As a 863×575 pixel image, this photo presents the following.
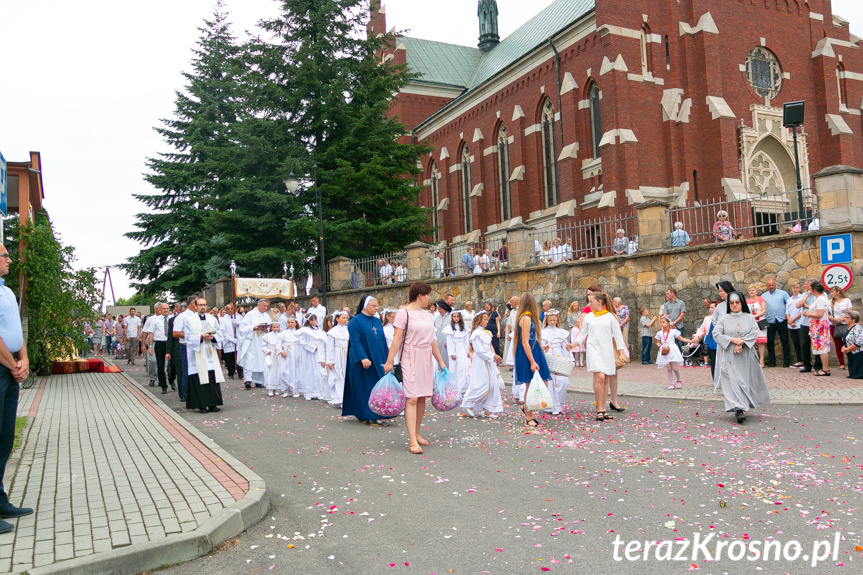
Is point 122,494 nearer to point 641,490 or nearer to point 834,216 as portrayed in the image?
point 641,490

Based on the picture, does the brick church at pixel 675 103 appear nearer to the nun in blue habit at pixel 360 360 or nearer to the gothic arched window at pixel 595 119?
the gothic arched window at pixel 595 119

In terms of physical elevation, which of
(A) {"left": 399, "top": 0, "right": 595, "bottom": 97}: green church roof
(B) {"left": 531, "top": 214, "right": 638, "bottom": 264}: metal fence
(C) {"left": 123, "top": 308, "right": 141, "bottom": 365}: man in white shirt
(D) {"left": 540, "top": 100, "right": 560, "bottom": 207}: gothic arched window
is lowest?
(C) {"left": 123, "top": 308, "right": 141, "bottom": 365}: man in white shirt

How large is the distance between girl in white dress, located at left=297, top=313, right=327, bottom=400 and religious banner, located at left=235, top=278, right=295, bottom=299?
11.4 meters

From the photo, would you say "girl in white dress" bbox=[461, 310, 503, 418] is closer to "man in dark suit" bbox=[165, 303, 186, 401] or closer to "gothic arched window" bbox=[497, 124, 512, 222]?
"man in dark suit" bbox=[165, 303, 186, 401]

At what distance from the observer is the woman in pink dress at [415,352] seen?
8070 millimetres

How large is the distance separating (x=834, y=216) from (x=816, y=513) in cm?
1160

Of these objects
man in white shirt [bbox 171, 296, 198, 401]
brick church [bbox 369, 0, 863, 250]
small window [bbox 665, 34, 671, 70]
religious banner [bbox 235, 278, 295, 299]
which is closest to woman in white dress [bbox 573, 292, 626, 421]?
man in white shirt [bbox 171, 296, 198, 401]

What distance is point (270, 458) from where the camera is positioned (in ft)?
25.1

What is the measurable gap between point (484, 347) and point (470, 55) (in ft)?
156

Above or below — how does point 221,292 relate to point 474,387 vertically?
above

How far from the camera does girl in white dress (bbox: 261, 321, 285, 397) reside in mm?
14828

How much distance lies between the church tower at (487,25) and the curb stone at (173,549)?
54.1 metres

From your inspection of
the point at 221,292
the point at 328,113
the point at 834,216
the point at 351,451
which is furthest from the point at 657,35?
the point at 351,451

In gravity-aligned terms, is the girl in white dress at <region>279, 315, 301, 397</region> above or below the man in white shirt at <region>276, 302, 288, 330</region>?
below
